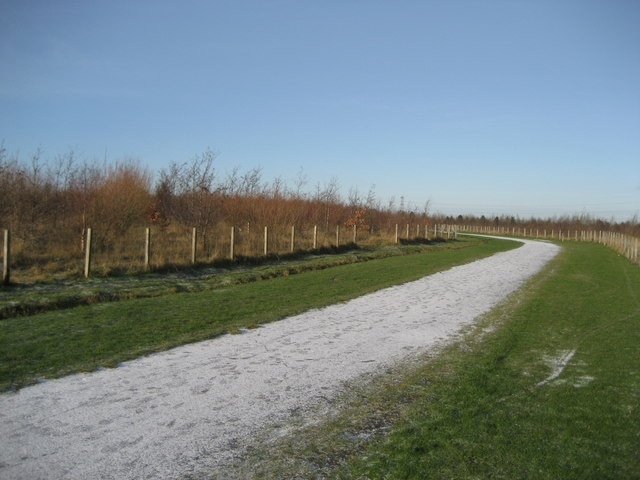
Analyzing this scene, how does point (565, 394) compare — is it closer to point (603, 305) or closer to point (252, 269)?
point (603, 305)

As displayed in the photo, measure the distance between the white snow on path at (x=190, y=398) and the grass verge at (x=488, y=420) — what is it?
0.51 metres

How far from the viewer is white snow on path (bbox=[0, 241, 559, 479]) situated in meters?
4.19

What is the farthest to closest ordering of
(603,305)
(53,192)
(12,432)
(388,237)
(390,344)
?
(388,237), (53,192), (603,305), (390,344), (12,432)

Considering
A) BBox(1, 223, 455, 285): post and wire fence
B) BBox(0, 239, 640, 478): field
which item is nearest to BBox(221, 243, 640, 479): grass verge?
BBox(0, 239, 640, 478): field

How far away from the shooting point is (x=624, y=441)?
486 cm

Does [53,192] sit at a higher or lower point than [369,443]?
higher

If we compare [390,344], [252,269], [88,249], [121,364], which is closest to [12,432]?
[121,364]

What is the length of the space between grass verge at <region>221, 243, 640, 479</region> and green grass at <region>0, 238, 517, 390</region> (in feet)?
11.9

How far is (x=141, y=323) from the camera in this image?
31.7ft

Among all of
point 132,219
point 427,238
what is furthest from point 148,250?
point 427,238

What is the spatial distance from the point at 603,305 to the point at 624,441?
932 centimetres

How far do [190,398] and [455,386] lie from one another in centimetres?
320

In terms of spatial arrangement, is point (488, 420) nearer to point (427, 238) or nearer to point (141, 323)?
point (141, 323)

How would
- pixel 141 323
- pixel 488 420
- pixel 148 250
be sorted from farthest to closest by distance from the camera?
→ pixel 148 250
pixel 141 323
pixel 488 420
